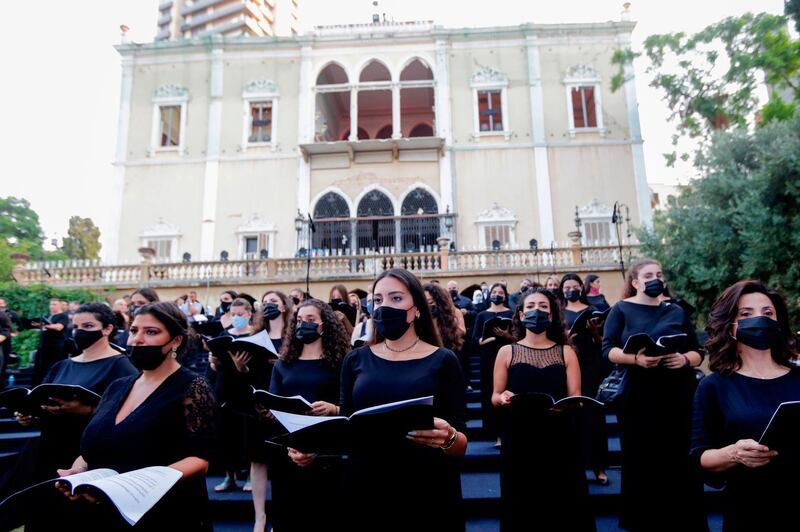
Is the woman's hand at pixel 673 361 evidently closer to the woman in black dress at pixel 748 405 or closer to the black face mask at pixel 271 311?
the woman in black dress at pixel 748 405

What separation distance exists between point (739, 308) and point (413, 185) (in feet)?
61.8

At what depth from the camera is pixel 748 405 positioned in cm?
252

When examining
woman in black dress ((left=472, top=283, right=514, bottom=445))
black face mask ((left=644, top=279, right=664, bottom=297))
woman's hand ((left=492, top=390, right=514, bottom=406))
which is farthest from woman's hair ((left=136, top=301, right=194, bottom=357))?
woman in black dress ((left=472, top=283, right=514, bottom=445))

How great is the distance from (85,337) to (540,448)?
11.0 feet

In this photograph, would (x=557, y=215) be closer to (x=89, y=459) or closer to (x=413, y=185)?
(x=413, y=185)

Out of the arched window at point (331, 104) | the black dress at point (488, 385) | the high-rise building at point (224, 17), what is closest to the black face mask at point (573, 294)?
the black dress at point (488, 385)

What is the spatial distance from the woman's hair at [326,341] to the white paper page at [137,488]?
5.54 feet

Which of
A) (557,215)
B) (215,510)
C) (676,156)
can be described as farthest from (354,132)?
(215,510)

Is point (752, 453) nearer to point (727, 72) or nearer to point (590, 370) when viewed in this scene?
point (590, 370)

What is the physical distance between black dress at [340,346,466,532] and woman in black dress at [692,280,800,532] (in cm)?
126

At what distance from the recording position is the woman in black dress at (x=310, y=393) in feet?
11.6

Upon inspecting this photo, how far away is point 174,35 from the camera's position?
73.4m

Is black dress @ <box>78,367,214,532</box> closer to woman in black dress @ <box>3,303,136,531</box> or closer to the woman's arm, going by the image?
woman in black dress @ <box>3,303,136,531</box>

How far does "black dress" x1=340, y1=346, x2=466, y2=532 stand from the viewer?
241 centimetres
